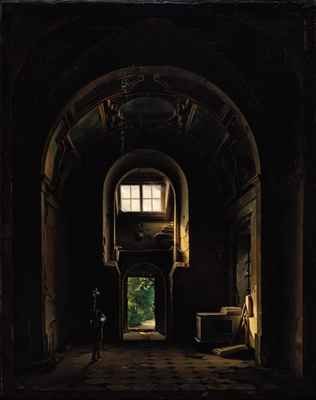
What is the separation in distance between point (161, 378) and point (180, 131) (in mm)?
8148

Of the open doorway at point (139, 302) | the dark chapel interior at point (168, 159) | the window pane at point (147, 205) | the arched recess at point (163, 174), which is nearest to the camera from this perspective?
the dark chapel interior at point (168, 159)

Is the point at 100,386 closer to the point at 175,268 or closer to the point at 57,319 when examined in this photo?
the point at 57,319

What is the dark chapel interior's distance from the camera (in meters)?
5.71

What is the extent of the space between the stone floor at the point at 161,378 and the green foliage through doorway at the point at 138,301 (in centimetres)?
1708

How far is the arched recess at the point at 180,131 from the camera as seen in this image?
37.8 ft

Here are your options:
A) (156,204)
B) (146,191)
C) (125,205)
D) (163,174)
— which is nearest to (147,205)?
(156,204)

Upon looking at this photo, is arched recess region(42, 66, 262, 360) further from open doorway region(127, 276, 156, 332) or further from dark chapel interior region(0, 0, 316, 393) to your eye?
open doorway region(127, 276, 156, 332)

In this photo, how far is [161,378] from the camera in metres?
9.77

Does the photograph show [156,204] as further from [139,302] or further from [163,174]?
[139,302]

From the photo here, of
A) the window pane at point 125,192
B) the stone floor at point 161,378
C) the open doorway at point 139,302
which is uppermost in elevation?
the window pane at point 125,192

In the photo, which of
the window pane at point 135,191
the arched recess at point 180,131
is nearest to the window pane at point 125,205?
the window pane at point 135,191

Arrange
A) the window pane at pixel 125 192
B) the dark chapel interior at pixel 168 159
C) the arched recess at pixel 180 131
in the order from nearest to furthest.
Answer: the dark chapel interior at pixel 168 159, the arched recess at pixel 180 131, the window pane at pixel 125 192

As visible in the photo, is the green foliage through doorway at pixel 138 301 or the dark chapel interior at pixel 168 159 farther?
the green foliage through doorway at pixel 138 301

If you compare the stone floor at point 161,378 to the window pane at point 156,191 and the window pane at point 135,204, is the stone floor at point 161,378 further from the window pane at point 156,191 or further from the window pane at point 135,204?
the window pane at point 156,191
